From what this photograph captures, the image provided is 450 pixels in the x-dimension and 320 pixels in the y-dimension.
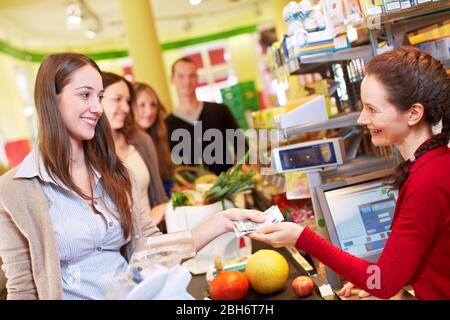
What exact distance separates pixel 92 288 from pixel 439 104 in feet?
3.21

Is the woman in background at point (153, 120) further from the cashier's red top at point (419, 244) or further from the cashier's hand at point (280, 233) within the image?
the cashier's red top at point (419, 244)

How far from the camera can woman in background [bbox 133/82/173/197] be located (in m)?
3.10

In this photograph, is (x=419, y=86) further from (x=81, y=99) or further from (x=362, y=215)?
(x=81, y=99)

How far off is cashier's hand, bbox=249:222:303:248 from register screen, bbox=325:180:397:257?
45cm

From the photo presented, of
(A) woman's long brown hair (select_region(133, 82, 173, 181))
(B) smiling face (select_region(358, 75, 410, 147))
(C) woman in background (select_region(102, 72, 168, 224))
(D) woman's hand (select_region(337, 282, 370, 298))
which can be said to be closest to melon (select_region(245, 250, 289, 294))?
(D) woman's hand (select_region(337, 282, 370, 298))

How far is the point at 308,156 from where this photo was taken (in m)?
1.69

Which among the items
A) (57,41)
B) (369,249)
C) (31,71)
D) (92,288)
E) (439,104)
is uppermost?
(57,41)

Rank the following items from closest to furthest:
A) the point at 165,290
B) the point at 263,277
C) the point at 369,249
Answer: the point at 165,290, the point at 263,277, the point at 369,249

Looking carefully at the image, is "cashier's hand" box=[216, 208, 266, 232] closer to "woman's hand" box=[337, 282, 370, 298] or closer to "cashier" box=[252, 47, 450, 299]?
"cashier" box=[252, 47, 450, 299]

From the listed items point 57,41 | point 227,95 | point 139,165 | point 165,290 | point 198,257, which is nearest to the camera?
point 165,290

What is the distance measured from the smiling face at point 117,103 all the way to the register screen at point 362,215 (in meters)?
1.27

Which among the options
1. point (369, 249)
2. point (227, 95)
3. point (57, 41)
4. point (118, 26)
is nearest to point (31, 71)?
point (57, 41)

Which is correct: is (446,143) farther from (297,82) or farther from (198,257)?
(297,82)

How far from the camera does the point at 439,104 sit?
4.02 ft
